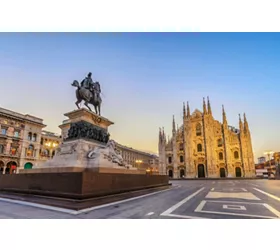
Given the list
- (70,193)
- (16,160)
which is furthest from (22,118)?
(70,193)

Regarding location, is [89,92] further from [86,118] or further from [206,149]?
[206,149]

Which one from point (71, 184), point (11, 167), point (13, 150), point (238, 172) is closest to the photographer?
point (71, 184)

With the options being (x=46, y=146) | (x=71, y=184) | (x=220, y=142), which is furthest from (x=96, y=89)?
(x=220, y=142)

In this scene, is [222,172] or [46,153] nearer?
[46,153]

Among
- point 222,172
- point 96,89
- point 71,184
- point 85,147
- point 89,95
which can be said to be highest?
point 96,89

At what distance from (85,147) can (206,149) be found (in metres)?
39.1

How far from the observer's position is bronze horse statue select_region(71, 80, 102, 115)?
10.5 metres

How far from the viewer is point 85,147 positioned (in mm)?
9109

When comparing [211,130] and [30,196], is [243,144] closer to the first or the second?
[211,130]

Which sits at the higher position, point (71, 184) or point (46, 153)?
point (46, 153)

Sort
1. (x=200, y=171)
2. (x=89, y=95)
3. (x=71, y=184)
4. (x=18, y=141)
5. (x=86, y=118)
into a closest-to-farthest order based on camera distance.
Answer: (x=71, y=184), (x=86, y=118), (x=89, y=95), (x=18, y=141), (x=200, y=171)
